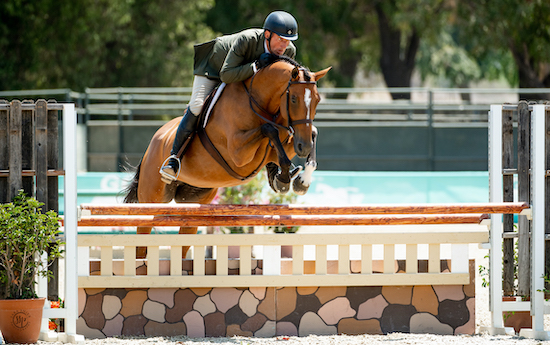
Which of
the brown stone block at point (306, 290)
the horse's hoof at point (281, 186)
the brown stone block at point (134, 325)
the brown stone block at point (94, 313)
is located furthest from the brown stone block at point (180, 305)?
the horse's hoof at point (281, 186)

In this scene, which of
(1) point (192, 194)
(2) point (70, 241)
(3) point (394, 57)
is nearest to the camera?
(2) point (70, 241)

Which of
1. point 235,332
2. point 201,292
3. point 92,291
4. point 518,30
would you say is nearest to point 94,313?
point 92,291

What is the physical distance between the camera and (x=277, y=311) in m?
4.05

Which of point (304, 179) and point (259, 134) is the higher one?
point (259, 134)

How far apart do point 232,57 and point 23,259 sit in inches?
79.6

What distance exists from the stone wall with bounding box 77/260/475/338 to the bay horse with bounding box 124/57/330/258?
0.82 m

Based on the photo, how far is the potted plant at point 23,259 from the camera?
11.6 feet

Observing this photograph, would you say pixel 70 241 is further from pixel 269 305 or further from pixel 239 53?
pixel 239 53

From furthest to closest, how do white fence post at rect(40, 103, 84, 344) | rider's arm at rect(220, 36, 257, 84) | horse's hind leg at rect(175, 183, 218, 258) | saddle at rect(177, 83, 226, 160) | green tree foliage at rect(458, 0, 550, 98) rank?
1. green tree foliage at rect(458, 0, 550, 98)
2. horse's hind leg at rect(175, 183, 218, 258)
3. saddle at rect(177, 83, 226, 160)
4. rider's arm at rect(220, 36, 257, 84)
5. white fence post at rect(40, 103, 84, 344)

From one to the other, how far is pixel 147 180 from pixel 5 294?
6.54 ft

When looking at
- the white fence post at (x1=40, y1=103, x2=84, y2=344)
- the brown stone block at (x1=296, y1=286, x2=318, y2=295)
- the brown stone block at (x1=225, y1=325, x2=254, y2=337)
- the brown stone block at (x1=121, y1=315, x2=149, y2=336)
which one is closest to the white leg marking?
the brown stone block at (x1=296, y1=286, x2=318, y2=295)

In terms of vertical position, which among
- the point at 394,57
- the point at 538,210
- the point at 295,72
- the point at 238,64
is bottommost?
the point at 538,210

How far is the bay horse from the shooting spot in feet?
13.5

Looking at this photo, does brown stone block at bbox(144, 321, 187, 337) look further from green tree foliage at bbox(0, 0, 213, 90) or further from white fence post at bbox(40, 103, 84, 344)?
green tree foliage at bbox(0, 0, 213, 90)
